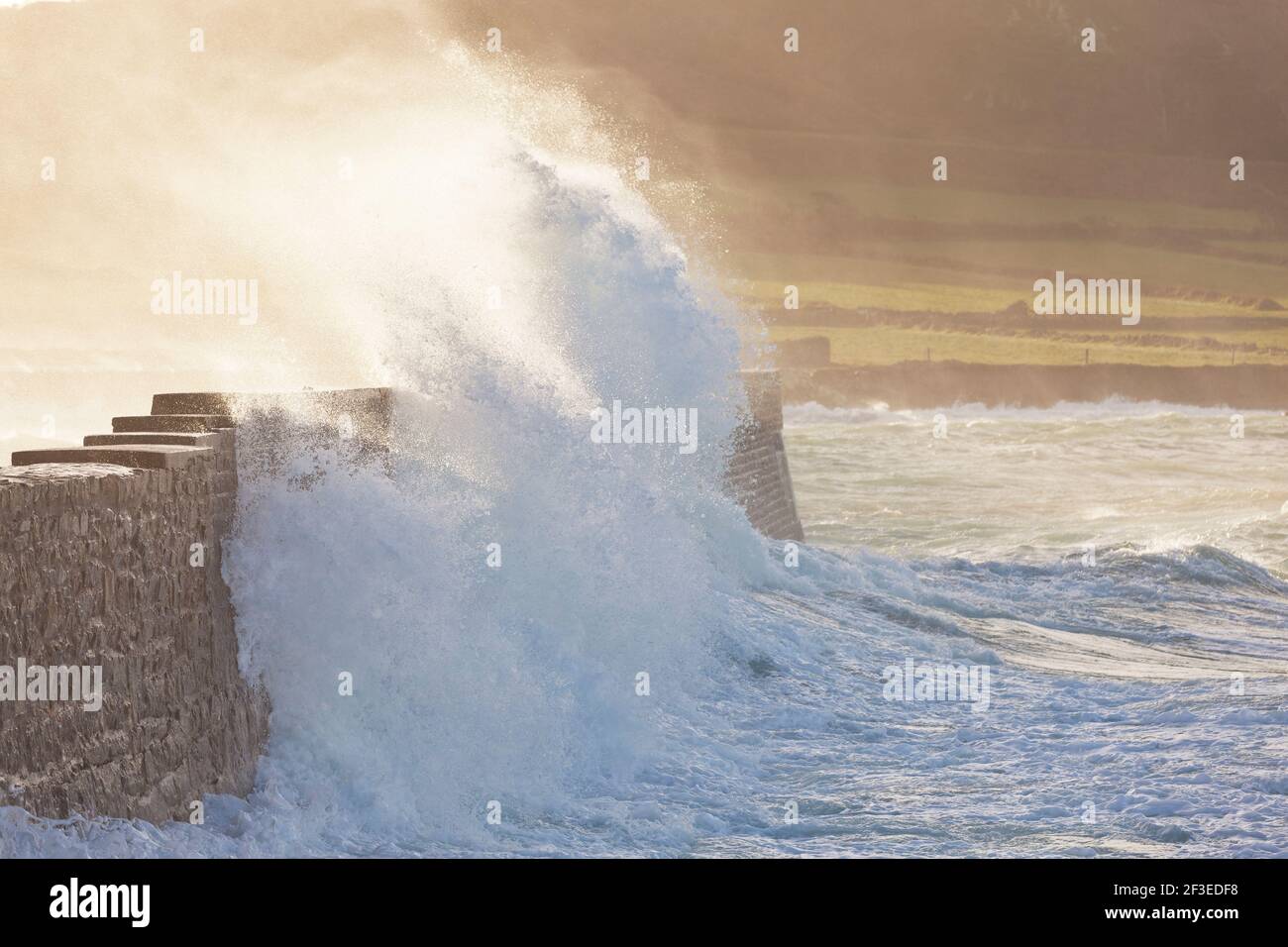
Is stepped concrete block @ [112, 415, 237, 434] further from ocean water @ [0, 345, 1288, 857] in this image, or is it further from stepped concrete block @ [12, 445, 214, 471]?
stepped concrete block @ [12, 445, 214, 471]

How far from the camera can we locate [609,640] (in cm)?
1048

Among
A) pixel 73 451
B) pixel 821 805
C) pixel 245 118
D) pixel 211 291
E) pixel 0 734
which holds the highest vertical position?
pixel 245 118

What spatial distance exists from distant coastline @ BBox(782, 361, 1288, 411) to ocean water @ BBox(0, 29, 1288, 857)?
139 feet

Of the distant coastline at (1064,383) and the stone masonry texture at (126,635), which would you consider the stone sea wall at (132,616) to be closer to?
the stone masonry texture at (126,635)

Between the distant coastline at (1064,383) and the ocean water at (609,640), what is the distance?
139ft

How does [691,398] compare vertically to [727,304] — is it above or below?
below

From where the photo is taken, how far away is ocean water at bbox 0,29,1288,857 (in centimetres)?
777

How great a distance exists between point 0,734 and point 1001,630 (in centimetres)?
1134

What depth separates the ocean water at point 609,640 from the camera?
7766 millimetres

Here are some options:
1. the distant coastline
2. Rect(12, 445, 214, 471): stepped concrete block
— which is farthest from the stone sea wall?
the distant coastline

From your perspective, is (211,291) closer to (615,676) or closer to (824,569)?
(824,569)

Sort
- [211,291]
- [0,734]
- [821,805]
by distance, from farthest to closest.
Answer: [211,291]
[821,805]
[0,734]

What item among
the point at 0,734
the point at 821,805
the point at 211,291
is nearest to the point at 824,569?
the point at 821,805

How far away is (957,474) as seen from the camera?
35.2m
